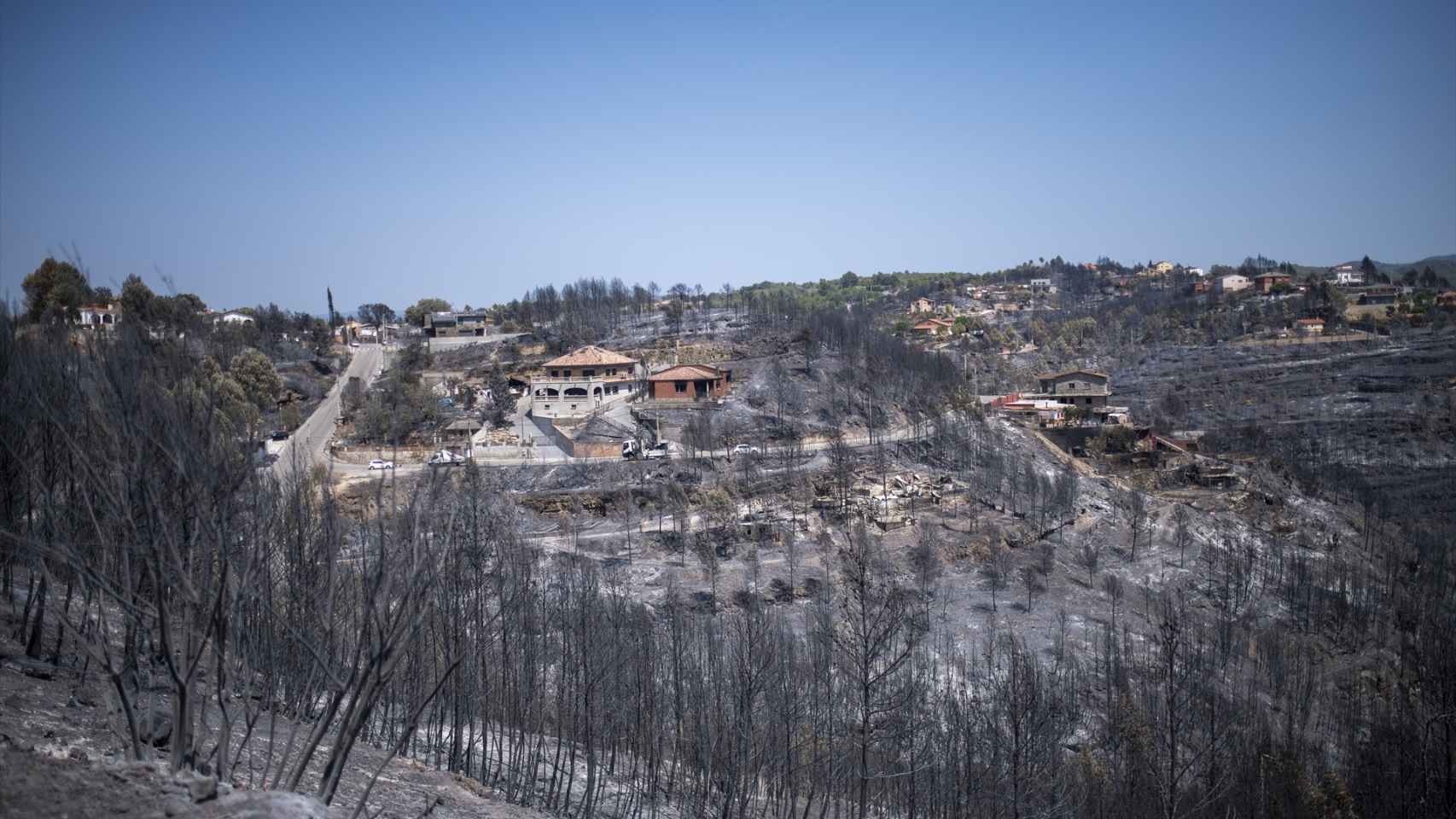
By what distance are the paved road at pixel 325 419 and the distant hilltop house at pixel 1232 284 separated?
89851mm

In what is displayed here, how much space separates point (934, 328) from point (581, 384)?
54.3 meters

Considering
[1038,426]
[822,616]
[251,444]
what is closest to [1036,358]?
[1038,426]

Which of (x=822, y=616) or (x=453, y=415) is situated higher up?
(x=453, y=415)

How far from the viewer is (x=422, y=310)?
90000mm

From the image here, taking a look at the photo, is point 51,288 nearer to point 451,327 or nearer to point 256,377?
point 256,377

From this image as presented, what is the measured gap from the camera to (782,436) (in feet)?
168

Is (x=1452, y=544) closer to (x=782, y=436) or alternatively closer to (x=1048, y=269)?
(x=782, y=436)

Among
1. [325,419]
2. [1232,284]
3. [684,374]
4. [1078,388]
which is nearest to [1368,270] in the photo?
[1232,284]

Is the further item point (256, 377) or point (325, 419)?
point (325, 419)

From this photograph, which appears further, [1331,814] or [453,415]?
[453,415]

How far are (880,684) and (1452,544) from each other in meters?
32.3

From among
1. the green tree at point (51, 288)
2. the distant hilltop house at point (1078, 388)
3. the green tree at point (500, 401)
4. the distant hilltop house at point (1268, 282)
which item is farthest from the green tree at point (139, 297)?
the distant hilltop house at point (1268, 282)

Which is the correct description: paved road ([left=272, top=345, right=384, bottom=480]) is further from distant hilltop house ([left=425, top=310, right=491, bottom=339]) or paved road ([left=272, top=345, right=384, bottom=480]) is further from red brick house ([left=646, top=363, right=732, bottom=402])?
red brick house ([left=646, top=363, right=732, bottom=402])

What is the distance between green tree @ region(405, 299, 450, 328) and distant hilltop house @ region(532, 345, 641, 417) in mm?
35016
